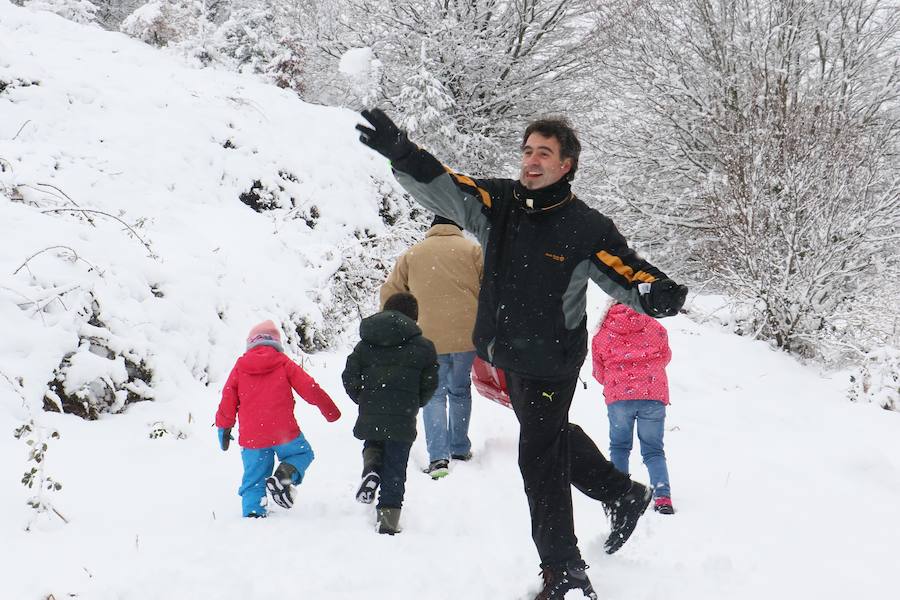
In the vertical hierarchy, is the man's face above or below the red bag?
above

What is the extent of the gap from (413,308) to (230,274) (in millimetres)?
3629

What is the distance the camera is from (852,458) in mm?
5238

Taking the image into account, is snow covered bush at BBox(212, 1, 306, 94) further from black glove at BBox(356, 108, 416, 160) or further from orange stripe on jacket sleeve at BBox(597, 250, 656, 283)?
orange stripe on jacket sleeve at BBox(597, 250, 656, 283)

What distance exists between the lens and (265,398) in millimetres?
4031

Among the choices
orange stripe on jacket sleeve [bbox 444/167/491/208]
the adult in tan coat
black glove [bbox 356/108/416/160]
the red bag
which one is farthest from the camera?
the adult in tan coat

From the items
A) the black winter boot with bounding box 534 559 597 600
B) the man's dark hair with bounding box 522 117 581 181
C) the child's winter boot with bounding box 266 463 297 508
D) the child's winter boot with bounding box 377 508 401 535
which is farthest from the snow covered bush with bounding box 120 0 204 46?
the black winter boot with bounding box 534 559 597 600

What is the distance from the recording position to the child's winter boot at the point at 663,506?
4.12 m

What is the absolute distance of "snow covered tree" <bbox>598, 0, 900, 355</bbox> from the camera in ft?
30.3

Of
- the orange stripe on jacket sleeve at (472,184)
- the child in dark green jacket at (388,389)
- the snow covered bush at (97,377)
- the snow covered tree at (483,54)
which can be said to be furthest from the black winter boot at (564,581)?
the snow covered tree at (483,54)

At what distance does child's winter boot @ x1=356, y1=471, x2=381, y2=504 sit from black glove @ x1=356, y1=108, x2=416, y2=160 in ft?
6.78

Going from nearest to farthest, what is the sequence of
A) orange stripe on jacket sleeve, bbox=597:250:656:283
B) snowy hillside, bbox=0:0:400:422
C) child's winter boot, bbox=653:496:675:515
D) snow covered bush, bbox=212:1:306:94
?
orange stripe on jacket sleeve, bbox=597:250:656:283
child's winter boot, bbox=653:496:675:515
snowy hillside, bbox=0:0:400:422
snow covered bush, bbox=212:1:306:94

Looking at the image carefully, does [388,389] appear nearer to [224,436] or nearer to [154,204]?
[224,436]

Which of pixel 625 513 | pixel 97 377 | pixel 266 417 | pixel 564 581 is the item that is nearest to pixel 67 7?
pixel 97 377

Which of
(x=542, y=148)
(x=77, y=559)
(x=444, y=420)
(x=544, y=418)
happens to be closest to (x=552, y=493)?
(x=544, y=418)
